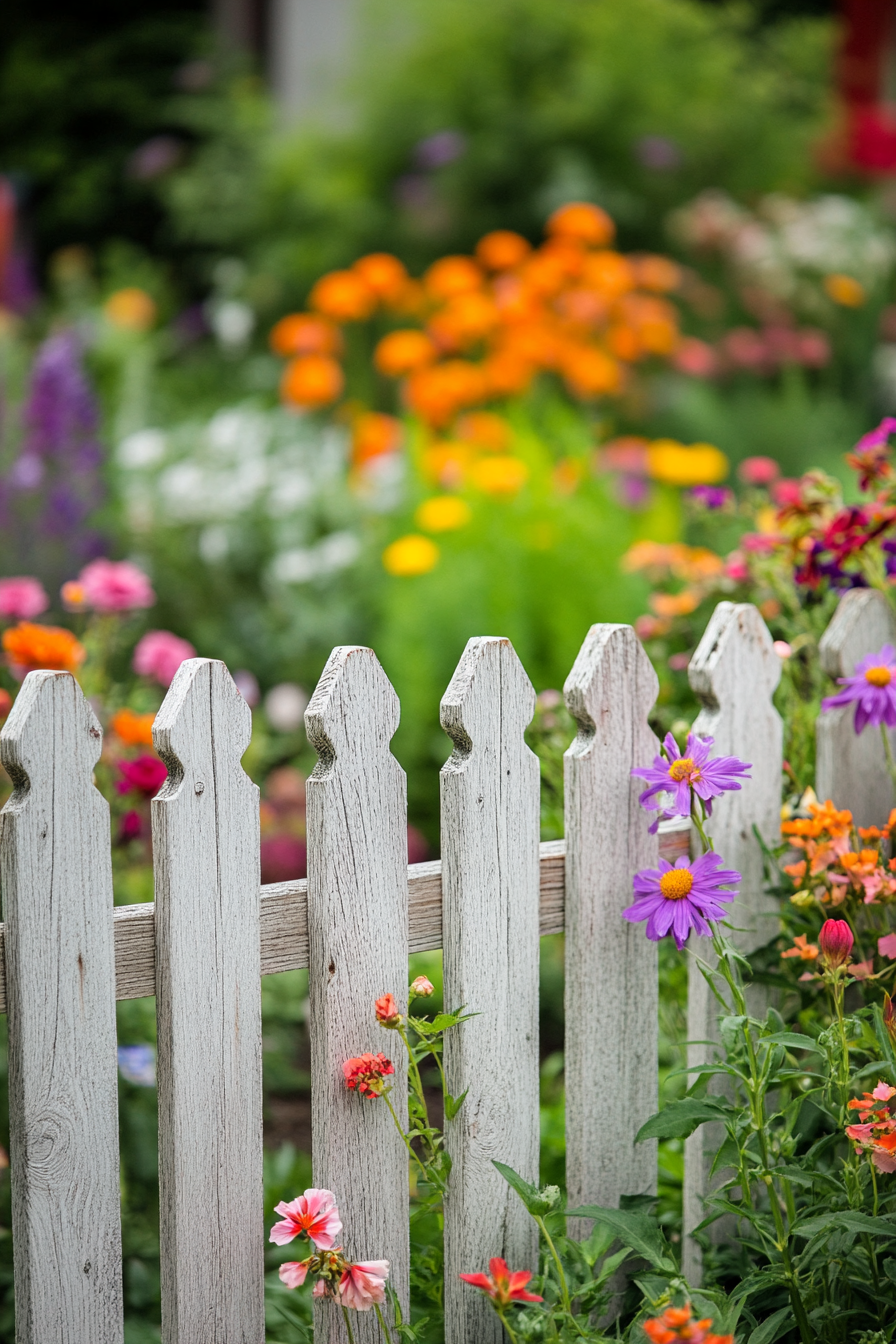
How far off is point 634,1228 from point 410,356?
3.29 m

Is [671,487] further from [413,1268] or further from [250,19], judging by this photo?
[250,19]

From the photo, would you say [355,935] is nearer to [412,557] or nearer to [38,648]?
[38,648]

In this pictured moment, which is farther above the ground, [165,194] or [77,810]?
[165,194]

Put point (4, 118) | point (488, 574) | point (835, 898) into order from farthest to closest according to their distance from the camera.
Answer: point (4, 118), point (488, 574), point (835, 898)

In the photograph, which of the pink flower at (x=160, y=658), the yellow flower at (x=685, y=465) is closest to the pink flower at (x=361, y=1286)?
the pink flower at (x=160, y=658)

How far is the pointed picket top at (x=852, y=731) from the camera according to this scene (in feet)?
5.39

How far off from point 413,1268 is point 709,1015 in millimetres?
472

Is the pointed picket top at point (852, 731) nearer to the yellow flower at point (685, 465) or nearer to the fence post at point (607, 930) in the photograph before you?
the fence post at point (607, 930)

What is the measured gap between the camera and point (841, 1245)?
120 cm

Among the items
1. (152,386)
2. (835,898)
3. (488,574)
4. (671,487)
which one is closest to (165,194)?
(152,386)

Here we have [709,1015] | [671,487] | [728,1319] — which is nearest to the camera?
[728,1319]

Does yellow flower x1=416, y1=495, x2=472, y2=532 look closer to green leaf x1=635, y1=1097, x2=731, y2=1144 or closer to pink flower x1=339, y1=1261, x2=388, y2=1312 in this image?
green leaf x1=635, y1=1097, x2=731, y2=1144

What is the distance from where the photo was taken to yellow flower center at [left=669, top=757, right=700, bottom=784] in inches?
48.3

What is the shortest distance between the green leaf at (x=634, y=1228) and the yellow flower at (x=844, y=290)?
13.5ft
